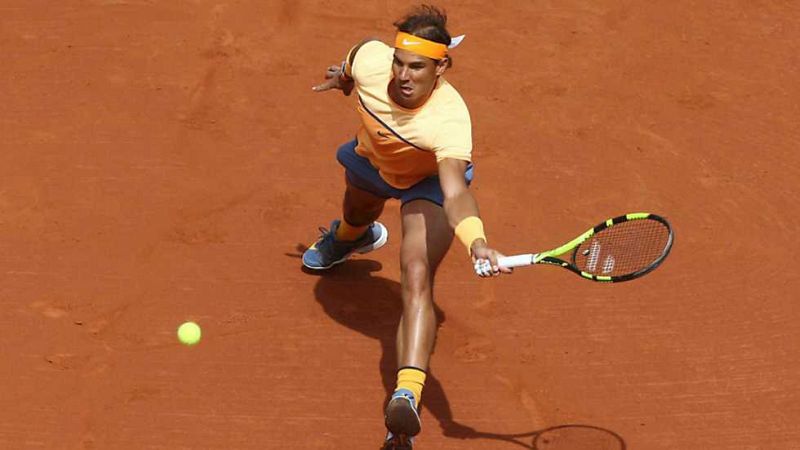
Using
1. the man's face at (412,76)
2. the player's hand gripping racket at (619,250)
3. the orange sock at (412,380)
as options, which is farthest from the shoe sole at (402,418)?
the man's face at (412,76)

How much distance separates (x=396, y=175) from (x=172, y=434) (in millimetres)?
1850

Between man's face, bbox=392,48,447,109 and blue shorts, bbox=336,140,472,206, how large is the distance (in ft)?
1.56

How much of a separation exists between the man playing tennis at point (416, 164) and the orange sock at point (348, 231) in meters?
0.58

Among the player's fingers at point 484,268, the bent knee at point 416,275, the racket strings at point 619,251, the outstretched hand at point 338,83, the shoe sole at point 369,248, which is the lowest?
the shoe sole at point 369,248

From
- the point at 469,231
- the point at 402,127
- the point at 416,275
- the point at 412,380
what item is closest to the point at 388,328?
the point at 416,275

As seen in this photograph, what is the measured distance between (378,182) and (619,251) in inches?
60.2

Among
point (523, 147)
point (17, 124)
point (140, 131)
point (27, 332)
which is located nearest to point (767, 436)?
point (523, 147)

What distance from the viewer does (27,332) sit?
23.8ft

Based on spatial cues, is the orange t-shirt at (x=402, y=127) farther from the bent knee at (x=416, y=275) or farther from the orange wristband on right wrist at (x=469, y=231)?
the bent knee at (x=416, y=275)

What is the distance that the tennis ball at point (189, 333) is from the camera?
730 cm

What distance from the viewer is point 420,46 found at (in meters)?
6.70

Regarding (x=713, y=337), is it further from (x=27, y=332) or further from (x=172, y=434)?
(x=27, y=332)

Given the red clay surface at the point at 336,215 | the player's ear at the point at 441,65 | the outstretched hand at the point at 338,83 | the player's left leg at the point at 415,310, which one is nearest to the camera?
the player's left leg at the point at 415,310

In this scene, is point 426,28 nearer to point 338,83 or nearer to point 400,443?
point 338,83
